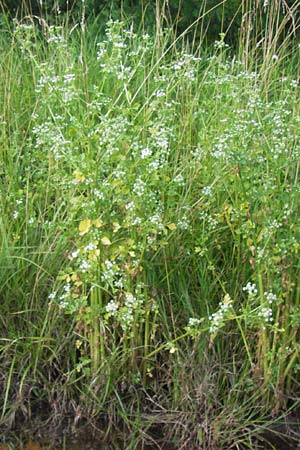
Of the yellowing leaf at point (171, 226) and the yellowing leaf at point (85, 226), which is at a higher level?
the yellowing leaf at point (85, 226)

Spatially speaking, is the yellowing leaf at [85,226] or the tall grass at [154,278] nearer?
the yellowing leaf at [85,226]

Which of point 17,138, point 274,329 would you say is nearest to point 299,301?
point 274,329

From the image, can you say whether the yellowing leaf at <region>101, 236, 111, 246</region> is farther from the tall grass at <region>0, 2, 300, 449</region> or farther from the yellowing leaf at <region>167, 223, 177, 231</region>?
the yellowing leaf at <region>167, 223, 177, 231</region>

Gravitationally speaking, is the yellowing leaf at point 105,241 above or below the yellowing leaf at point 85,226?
below

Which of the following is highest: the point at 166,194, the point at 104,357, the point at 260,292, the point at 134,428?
the point at 166,194

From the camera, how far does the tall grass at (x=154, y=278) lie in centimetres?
336

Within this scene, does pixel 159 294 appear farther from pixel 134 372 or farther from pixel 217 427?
pixel 217 427

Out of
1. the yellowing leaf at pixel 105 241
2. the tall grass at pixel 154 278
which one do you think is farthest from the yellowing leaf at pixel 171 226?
the yellowing leaf at pixel 105 241

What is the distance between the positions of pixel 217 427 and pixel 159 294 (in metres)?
0.62

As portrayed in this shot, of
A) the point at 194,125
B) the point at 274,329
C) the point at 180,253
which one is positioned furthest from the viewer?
the point at 194,125

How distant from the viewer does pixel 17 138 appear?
14.0 feet

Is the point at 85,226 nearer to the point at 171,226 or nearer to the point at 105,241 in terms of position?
the point at 105,241

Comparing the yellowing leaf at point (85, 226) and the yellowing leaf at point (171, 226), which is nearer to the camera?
the yellowing leaf at point (85, 226)

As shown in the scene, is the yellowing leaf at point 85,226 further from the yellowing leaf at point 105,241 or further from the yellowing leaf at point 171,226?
the yellowing leaf at point 171,226
